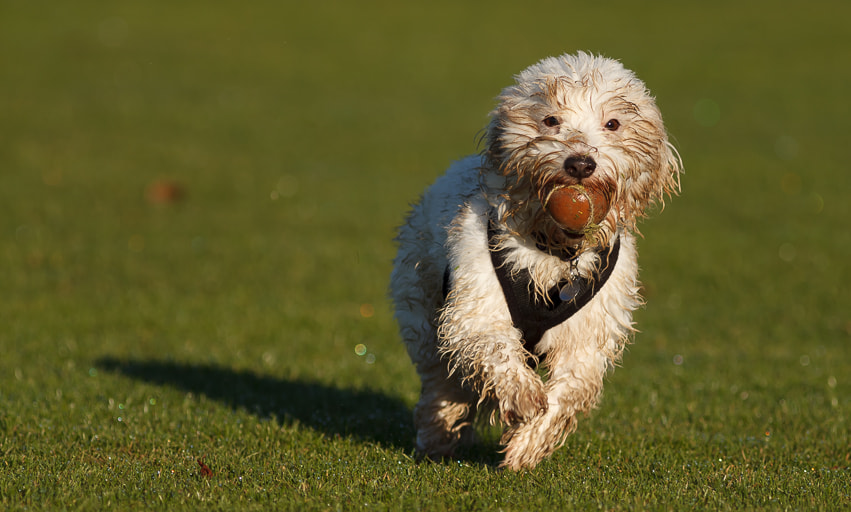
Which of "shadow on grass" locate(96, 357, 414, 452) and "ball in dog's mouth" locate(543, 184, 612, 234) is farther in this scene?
"shadow on grass" locate(96, 357, 414, 452)

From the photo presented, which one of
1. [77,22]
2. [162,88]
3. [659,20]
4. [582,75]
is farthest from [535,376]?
[659,20]

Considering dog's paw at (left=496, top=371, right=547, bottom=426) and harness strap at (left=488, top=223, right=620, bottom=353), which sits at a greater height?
Result: harness strap at (left=488, top=223, right=620, bottom=353)

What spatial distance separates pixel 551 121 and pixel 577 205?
19.9 inches

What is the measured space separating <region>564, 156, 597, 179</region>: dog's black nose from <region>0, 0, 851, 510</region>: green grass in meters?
1.65

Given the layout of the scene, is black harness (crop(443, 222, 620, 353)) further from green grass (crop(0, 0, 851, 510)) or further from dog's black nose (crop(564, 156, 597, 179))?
green grass (crop(0, 0, 851, 510))

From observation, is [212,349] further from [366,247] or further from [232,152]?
[232,152]

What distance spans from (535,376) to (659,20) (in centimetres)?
3345

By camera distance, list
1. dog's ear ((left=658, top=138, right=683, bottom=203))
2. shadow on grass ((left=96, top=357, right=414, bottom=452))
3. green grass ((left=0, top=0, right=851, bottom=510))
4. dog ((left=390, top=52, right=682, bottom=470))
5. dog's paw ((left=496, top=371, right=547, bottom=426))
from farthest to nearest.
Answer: shadow on grass ((left=96, top=357, right=414, bottom=452)) → green grass ((left=0, top=0, right=851, bottom=510)) → dog's ear ((left=658, top=138, right=683, bottom=203)) → dog's paw ((left=496, top=371, right=547, bottom=426)) → dog ((left=390, top=52, right=682, bottom=470))

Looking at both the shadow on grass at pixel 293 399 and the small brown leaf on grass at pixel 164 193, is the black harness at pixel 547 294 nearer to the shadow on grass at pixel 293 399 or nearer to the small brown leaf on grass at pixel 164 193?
→ the shadow on grass at pixel 293 399

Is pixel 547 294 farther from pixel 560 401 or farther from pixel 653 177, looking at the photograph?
pixel 653 177

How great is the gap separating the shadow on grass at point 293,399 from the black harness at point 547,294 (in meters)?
1.55

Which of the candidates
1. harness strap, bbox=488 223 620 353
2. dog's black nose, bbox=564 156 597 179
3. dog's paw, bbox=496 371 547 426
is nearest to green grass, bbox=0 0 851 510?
dog's paw, bbox=496 371 547 426

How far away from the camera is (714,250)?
46.5 ft

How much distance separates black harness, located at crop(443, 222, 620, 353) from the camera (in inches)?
205
